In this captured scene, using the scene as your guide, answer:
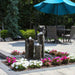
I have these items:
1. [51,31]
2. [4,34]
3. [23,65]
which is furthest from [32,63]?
[4,34]

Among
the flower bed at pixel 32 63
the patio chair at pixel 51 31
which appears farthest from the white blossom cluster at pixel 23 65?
the patio chair at pixel 51 31

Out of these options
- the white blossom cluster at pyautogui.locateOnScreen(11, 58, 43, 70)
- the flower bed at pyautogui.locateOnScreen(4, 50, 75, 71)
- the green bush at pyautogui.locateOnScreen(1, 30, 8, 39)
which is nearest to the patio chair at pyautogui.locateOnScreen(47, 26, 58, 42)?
the green bush at pyautogui.locateOnScreen(1, 30, 8, 39)

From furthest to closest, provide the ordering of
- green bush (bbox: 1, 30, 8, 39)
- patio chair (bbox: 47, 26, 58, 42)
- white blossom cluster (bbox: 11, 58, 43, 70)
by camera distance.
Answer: green bush (bbox: 1, 30, 8, 39) < patio chair (bbox: 47, 26, 58, 42) < white blossom cluster (bbox: 11, 58, 43, 70)

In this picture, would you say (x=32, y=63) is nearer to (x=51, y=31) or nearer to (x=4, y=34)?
(x=51, y=31)

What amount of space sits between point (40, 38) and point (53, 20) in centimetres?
993

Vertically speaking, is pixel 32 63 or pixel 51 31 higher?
pixel 51 31

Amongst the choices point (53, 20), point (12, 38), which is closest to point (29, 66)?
point (12, 38)

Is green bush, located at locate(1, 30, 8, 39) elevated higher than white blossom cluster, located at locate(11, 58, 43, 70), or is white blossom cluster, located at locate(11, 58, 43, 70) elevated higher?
white blossom cluster, located at locate(11, 58, 43, 70)

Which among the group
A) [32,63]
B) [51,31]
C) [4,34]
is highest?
[51,31]

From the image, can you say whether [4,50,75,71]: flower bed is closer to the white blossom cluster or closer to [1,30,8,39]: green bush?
the white blossom cluster

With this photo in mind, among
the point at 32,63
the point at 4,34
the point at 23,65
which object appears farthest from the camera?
the point at 4,34

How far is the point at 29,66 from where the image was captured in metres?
4.07

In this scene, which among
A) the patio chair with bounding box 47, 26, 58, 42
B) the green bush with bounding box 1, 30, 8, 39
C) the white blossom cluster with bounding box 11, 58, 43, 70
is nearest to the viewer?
the white blossom cluster with bounding box 11, 58, 43, 70

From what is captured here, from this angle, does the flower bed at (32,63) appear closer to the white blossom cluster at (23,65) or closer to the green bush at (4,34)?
the white blossom cluster at (23,65)
